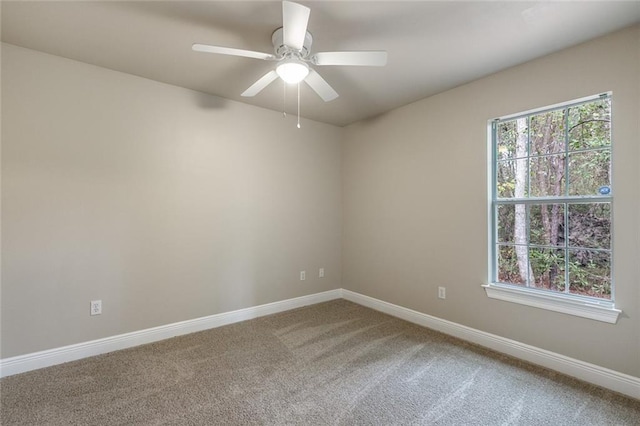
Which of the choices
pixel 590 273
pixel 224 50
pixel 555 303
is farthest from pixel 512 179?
pixel 224 50

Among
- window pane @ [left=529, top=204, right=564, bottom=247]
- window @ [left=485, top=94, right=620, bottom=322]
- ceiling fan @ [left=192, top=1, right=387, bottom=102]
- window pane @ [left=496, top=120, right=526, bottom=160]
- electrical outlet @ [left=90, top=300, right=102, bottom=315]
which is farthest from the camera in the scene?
window pane @ [left=496, top=120, right=526, bottom=160]

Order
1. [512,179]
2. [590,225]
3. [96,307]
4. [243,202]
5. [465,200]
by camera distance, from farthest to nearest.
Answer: [243,202] < [465,200] < [512,179] < [96,307] < [590,225]

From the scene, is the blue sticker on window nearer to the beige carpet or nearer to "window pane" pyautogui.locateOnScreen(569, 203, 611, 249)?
"window pane" pyautogui.locateOnScreen(569, 203, 611, 249)

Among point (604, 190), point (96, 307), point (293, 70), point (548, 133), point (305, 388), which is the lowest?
point (305, 388)

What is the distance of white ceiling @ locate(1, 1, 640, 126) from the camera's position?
1.80 meters

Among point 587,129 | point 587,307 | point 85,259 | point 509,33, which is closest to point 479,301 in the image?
point 587,307

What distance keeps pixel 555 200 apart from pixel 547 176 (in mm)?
212

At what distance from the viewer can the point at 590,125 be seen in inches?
86.8

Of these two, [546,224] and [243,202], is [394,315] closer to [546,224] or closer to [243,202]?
[546,224]

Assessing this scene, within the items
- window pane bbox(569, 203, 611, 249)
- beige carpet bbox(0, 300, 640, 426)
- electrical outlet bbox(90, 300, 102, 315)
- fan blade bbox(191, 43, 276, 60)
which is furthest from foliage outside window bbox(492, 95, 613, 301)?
electrical outlet bbox(90, 300, 102, 315)

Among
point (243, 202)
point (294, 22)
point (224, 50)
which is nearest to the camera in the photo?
point (294, 22)

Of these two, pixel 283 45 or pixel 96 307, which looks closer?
pixel 283 45

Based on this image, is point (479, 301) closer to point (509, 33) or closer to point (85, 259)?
Answer: point (509, 33)

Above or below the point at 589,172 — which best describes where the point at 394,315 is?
below
